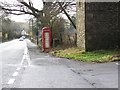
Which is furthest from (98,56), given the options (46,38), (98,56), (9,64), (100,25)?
(46,38)

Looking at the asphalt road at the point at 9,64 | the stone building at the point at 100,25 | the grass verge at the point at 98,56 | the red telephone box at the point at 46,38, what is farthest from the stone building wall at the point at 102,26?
the red telephone box at the point at 46,38

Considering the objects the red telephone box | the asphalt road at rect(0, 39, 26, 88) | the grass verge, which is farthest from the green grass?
the red telephone box

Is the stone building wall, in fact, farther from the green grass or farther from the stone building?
the green grass

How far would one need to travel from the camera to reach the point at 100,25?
25.3 metres

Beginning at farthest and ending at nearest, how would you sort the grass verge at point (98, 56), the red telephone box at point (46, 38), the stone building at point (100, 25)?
the red telephone box at point (46, 38)
the stone building at point (100, 25)
the grass verge at point (98, 56)

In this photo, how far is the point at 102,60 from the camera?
18.4 metres

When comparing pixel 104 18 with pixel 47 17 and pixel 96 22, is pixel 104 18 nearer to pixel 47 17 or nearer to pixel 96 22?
pixel 96 22

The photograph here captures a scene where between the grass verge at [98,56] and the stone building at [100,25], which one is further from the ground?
the stone building at [100,25]

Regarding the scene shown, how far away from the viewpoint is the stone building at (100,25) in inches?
987

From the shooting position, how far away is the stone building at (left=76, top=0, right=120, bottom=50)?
2506 cm

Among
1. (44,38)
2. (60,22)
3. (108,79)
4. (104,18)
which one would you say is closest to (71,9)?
(60,22)

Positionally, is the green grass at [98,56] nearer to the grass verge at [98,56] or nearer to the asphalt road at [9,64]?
the grass verge at [98,56]

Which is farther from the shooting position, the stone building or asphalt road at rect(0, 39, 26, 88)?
the stone building

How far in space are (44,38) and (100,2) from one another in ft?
31.7
